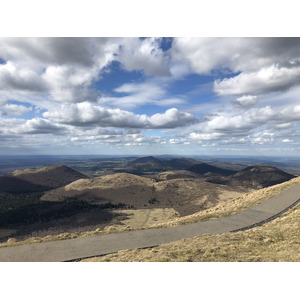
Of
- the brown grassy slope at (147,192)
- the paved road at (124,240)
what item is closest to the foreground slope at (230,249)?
the paved road at (124,240)

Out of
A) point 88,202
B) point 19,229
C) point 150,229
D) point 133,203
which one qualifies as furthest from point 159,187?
point 150,229

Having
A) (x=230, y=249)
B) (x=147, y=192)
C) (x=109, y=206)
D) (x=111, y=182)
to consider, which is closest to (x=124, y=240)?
(x=230, y=249)

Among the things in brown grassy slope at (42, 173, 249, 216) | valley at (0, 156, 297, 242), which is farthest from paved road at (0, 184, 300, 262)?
brown grassy slope at (42, 173, 249, 216)

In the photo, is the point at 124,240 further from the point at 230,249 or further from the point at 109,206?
the point at 109,206

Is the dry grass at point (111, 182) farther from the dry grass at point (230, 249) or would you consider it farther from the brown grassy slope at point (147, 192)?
the dry grass at point (230, 249)

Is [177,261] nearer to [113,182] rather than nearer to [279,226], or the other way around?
[279,226]
